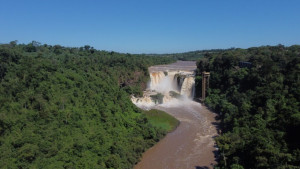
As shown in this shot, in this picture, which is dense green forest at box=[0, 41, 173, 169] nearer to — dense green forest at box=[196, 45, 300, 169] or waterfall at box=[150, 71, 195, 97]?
dense green forest at box=[196, 45, 300, 169]

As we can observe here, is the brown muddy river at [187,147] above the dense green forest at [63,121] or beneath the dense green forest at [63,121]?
beneath

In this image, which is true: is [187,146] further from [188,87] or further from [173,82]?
[173,82]

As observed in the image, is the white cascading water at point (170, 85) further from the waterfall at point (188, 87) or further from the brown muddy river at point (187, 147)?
the brown muddy river at point (187, 147)

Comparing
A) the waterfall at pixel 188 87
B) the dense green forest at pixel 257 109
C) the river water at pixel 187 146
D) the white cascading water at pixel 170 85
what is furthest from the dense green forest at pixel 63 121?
the waterfall at pixel 188 87

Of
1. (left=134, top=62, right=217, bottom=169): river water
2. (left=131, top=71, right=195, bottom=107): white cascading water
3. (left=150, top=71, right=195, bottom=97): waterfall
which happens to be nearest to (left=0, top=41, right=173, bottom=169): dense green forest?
(left=134, top=62, right=217, bottom=169): river water

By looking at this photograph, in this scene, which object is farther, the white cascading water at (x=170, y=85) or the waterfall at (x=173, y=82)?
the waterfall at (x=173, y=82)

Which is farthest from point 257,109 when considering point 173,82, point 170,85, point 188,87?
point 170,85
